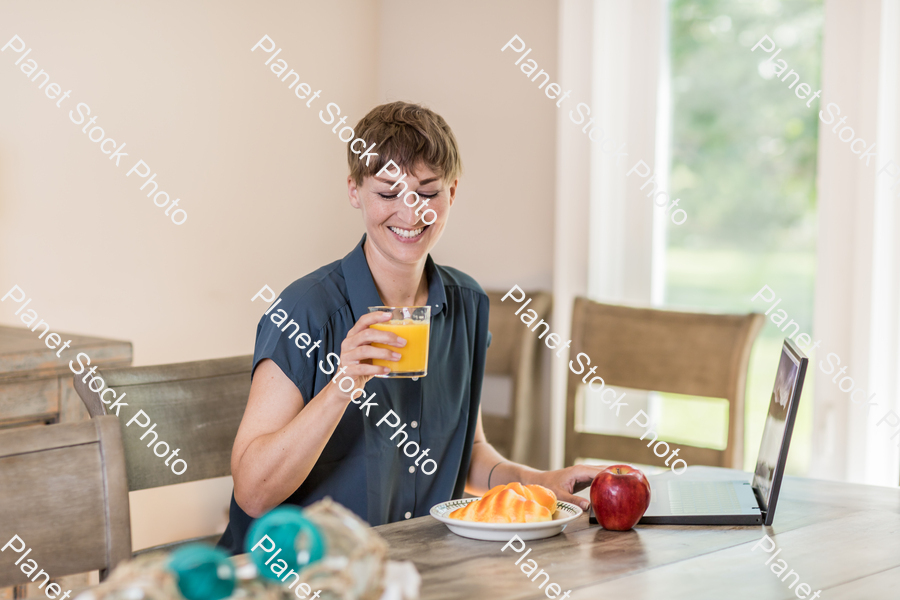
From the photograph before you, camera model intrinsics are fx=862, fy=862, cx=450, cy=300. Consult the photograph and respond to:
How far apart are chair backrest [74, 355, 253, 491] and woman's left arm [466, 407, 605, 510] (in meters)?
0.46

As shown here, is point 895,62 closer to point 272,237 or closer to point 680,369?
point 680,369

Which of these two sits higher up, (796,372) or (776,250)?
(776,250)

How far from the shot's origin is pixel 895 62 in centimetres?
213


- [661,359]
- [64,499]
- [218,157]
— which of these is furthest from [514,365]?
[64,499]

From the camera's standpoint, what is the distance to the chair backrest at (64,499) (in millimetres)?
1031

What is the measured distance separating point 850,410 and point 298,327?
1513mm

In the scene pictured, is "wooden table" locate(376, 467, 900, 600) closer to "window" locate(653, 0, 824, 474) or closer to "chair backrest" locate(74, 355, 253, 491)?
"chair backrest" locate(74, 355, 253, 491)

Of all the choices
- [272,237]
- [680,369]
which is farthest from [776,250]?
[272,237]

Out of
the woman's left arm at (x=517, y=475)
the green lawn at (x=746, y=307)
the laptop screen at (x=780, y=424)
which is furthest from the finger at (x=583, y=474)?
the green lawn at (x=746, y=307)

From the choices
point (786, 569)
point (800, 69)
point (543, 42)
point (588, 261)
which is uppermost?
point (543, 42)

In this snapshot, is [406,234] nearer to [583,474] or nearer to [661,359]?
[583,474]

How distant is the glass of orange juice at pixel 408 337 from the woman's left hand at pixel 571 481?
1.05ft

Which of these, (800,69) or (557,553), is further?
(800,69)

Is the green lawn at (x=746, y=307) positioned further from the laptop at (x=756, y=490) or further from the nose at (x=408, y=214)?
the nose at (x=408, y=214)
